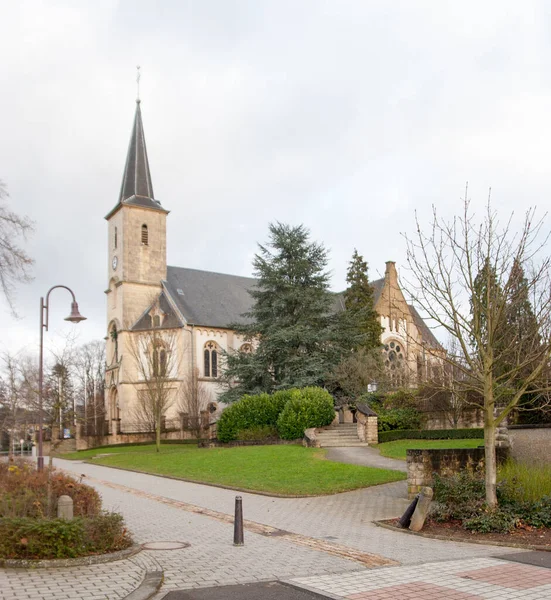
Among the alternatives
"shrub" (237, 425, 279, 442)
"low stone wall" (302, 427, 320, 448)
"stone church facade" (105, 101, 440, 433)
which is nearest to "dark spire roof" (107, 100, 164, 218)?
"stone church facade" (105, 101, 440, 433)

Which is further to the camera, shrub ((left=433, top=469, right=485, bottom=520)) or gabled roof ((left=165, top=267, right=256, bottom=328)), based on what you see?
gabled roof ((left=165, top=267, right=256, bottom=328))

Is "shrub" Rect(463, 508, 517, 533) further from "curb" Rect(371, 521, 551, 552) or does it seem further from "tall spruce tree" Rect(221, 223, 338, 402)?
"tall spruce tree" Rect(221, 223, 338, 402)

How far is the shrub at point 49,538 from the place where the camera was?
832 cm

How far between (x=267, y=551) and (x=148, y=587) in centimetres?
269

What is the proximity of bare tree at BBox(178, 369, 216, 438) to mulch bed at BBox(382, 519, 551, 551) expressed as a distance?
3423cm

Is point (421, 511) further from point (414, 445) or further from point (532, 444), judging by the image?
point (414, 445)

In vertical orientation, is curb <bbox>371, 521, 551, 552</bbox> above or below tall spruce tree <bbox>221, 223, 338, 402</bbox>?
below

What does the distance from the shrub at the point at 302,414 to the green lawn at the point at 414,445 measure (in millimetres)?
3143

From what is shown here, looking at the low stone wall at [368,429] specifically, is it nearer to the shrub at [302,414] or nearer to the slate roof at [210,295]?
the shrub at [302,414]

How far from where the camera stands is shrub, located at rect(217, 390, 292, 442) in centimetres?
3144

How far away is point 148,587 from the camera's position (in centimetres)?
739

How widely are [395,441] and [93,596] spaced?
23.1 m

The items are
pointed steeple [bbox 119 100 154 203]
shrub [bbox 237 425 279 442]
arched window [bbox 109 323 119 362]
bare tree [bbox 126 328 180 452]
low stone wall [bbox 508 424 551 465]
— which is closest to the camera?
low stone wall [bbox 508 424 551 465]

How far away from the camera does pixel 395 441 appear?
94.0 ft
